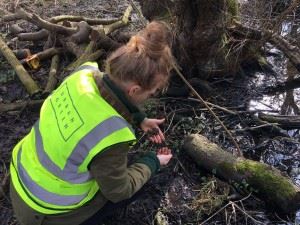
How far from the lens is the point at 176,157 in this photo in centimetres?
343

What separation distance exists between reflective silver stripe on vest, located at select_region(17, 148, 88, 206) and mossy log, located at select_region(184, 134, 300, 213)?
4.25 ft

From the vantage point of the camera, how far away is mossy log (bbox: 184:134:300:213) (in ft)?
9.49

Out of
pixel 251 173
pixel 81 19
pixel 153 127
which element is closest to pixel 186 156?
pixel 251 173

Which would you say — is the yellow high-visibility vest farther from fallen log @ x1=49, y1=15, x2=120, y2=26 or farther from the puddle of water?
fallen log @ x1=49, y1=15, x2=120, y2=26

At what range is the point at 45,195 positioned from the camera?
7.13 feet

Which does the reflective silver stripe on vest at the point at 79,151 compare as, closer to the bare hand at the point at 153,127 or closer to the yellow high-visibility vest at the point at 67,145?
the yellow high-visibility vest at the point at 67,145

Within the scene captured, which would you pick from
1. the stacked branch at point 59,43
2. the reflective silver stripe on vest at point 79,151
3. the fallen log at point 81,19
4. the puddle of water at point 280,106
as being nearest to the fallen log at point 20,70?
the stacked branch at point 59,43

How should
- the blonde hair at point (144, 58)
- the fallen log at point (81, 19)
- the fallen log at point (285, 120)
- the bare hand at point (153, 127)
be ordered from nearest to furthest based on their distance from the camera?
the blonde hair at point (144, 58) → the bare hand at point (153, 127) → the fallen log at point (285, 120) → the fallen log at point (81, 19)

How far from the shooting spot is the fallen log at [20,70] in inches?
162

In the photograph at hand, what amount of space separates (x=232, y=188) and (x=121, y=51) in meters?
1.61

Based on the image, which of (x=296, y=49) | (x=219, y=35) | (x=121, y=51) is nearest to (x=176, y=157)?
(x=219, y=35)

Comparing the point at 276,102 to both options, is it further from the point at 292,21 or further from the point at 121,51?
the point at 121,51

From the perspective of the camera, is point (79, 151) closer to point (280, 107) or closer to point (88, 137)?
point (88, 137)

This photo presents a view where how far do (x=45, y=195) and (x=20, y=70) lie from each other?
250 centimetres
